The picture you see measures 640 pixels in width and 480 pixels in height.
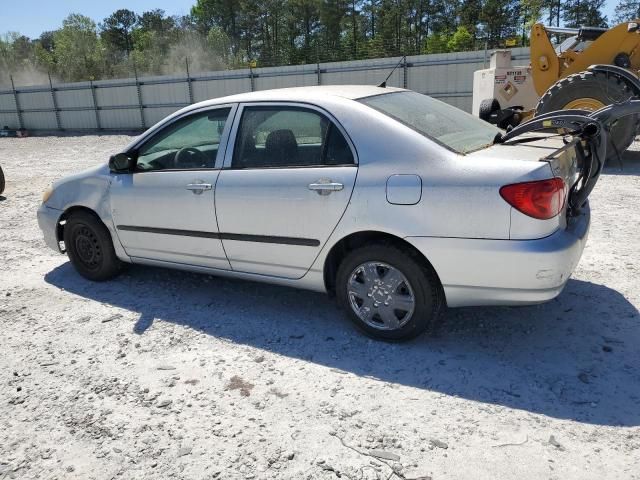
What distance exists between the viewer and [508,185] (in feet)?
9.62

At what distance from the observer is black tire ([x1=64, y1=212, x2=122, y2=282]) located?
15.5 ft

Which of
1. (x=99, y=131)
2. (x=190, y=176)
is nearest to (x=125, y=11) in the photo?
(x=99, y=131)

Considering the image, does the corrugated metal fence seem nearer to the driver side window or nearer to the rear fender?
→ the driver side window

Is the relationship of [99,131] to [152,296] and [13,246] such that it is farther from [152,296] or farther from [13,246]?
[152,296]

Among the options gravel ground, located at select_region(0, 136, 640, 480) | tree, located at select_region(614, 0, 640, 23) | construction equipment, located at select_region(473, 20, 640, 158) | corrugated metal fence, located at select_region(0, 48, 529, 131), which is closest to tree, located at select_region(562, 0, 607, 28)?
tree, located at select_region(614, 0, 640, 23)

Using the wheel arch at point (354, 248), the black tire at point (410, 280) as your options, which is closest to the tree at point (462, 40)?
the wheel arch at point (354, 248)

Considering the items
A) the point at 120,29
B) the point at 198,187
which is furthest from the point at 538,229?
Result: the point at 120,29

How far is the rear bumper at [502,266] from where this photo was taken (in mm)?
2967

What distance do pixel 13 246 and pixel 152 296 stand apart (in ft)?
9.05

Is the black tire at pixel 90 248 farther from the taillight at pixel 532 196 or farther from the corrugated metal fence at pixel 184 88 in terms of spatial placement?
the corrugated metal fence at pixel 184 88

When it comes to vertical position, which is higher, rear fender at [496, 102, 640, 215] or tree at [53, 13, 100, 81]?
tree at [53, 13, 100, 81]

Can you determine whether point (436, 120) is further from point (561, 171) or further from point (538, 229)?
point (538, 229)

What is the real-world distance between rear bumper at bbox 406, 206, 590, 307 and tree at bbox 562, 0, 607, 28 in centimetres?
4836

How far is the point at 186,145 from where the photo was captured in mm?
4328
